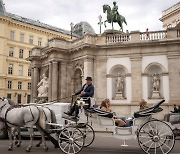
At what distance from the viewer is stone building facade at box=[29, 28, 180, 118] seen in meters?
23.6

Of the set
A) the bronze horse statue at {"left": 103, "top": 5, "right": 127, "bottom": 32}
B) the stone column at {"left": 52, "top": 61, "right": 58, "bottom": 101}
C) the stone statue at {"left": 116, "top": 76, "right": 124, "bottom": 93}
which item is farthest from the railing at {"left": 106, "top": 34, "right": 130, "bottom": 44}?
the stone column at {"left": 52, "top": 61, "right": 58, "bottom": 101}

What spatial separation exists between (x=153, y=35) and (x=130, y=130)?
53.5ft

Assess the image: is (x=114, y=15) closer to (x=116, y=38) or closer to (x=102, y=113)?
(x=116, y=38)

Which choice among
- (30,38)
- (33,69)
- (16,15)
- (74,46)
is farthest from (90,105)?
(16,15)

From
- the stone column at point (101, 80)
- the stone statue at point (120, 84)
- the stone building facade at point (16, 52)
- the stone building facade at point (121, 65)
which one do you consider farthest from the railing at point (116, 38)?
the stone building facade at point (16, 52)

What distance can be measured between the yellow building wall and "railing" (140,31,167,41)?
3659 centimetres

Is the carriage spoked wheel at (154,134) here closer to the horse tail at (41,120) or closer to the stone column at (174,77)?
the horse tail at (41,120)

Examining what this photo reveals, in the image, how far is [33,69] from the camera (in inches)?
1276

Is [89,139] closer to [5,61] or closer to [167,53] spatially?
[167,53]

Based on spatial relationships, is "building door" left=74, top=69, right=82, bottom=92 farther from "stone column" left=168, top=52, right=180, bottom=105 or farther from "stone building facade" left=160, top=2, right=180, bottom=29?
"stone building facade" left=160, top=2, right=180, bottom=29

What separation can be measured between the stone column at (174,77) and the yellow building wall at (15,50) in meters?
38.7

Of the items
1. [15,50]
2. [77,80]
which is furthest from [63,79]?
[15,50]

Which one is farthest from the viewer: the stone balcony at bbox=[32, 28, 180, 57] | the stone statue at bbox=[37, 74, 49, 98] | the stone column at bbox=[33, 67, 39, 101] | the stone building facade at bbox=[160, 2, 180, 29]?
the stone building facade at bbox=[160, 2, 180, 29]

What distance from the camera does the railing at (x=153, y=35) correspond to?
24.3 meters
